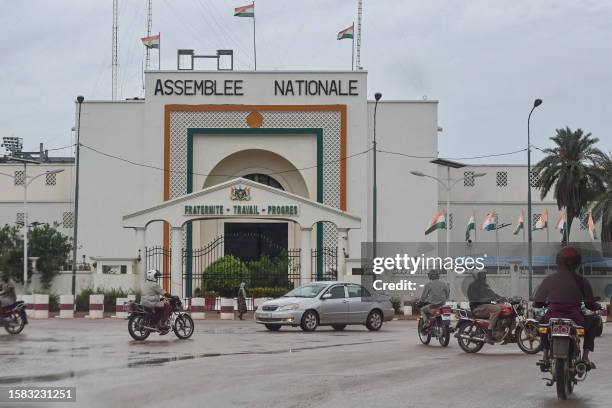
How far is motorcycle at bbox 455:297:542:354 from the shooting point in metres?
19.8

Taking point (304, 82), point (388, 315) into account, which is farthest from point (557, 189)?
point (388, 315)

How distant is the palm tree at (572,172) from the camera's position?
60625 millimetres

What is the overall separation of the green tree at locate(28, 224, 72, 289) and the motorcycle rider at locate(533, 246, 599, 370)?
1838 inches

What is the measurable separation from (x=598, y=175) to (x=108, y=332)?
41.1 metres

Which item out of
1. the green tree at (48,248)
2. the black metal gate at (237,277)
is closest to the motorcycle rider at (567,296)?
the black metal gate at (237,277)

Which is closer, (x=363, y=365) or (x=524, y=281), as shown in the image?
(x=363, y=365)

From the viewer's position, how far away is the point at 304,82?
2389 inches

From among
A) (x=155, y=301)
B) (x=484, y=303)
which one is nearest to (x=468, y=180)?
(x=155, y=301)

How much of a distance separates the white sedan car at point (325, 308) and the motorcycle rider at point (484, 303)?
721 cm

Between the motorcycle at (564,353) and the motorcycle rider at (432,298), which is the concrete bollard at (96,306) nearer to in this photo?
the motorcycle rider at (432,298)

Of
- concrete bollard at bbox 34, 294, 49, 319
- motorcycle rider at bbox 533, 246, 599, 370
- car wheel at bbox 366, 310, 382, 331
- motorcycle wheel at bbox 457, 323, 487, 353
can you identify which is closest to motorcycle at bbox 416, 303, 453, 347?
motorcycle wheel at bbox 457, 323, 487, 353

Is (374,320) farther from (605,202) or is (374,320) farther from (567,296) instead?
(605,202)

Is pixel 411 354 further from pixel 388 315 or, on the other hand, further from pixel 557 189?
pixel 557 189

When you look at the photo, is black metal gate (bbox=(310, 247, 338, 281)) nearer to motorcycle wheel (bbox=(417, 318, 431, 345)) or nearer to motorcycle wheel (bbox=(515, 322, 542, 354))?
motorcycle wheel (bbox=(417, 318, 431, 345))
